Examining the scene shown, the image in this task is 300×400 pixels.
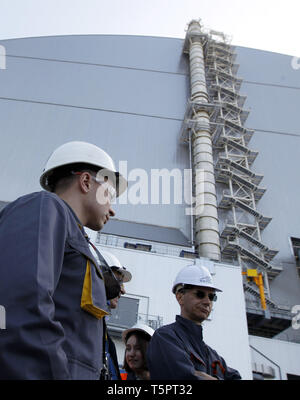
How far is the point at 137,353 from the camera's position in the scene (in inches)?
153

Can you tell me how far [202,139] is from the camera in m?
17.4

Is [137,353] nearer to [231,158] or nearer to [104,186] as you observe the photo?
[104,186]

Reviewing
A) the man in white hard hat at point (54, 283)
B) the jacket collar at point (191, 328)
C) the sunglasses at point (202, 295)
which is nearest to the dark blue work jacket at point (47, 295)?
the man in white hard hat at point (54, 283)

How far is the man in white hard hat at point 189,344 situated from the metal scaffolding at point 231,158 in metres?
12.0

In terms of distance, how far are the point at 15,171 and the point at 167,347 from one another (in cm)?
1584

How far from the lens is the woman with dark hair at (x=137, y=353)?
363 cm

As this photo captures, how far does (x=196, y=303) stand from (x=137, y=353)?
150 cm

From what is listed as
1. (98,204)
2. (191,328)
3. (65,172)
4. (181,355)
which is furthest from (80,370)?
(191,328)

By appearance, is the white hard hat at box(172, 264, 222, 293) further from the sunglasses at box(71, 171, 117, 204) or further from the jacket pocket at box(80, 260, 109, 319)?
the jacket pocket at box(80, 260, 109, 319)

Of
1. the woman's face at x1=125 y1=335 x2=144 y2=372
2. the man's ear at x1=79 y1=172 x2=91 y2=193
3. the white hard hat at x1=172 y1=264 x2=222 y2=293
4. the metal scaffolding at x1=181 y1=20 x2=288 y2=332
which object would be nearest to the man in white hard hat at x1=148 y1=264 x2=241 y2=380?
the white hard hat at x1=172 y1=264 x2=222 y2=293

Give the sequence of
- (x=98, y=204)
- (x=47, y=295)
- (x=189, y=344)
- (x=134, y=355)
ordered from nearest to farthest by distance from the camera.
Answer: (x=47, y=295) < (x=98, y=204) < (x=189, y=344) < (x=134, y=355)

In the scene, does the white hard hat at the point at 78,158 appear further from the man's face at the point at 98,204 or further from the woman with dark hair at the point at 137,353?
the woman with dark hair at the point at 137,353
